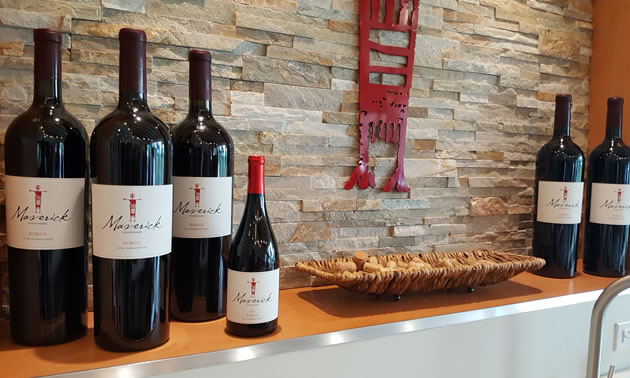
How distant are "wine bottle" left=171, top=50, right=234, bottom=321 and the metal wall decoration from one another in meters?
0.34

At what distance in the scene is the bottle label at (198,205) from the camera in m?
0.75

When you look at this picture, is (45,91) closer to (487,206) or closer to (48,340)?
(48,340)

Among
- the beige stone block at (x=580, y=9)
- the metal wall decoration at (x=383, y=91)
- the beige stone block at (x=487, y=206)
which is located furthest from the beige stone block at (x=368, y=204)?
the beige stone block at (x=580, y=9)

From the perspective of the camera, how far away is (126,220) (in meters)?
0.62

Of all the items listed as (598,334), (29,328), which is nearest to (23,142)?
(29,328)

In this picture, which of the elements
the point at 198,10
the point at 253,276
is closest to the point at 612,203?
the point at 253,276

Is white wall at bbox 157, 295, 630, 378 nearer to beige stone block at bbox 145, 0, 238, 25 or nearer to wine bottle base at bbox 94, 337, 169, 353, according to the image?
wine bottle base at bbox 94, 337, 169, 353

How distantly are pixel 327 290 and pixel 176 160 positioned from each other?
419 mm

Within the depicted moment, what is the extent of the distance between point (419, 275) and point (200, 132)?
453 millimetres

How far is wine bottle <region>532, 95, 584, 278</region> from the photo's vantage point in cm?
110

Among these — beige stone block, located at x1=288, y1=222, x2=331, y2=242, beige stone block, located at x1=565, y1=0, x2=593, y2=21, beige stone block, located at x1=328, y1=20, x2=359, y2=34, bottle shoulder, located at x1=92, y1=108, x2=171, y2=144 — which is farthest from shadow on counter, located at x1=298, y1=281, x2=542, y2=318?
beige stone block, located at x1=565, y1=0, x2=593, y2=21

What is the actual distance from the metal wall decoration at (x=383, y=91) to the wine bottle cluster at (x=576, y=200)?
341 mm

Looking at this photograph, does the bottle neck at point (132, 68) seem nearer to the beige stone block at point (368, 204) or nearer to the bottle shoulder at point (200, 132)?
the bottle shoulder at point (200, 132)

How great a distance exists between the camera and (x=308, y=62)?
3.18 ft
